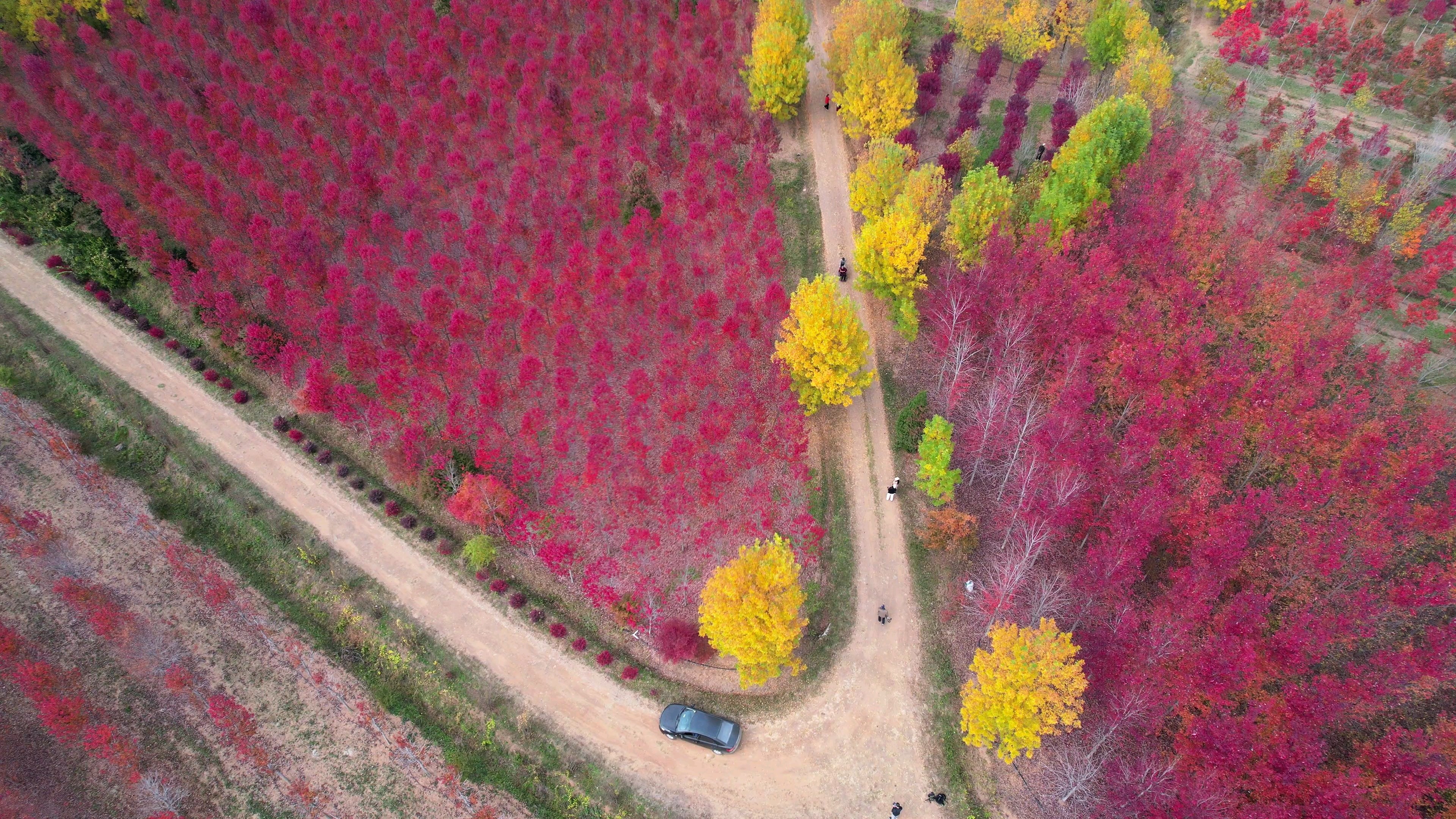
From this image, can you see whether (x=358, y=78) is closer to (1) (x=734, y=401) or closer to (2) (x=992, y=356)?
(1) (x=734, y=401)

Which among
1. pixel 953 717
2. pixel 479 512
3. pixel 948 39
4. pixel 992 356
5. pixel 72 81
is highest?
pixel 948 39

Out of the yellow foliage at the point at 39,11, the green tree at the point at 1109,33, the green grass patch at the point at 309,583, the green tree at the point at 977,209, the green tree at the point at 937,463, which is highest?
the green tree at the point at 1109,33

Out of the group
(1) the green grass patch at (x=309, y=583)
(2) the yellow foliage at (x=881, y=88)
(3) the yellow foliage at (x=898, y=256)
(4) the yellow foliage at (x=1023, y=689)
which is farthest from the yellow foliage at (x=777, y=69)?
(1) the green grass patch at (x=309, y=583)

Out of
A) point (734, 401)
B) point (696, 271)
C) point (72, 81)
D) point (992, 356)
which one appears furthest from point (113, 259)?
point (992, 356)

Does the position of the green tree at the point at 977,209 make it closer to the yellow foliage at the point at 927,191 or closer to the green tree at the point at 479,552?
the yellow foliage at the point at 927,191

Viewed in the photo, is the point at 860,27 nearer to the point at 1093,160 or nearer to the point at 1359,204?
the point at 1093,160

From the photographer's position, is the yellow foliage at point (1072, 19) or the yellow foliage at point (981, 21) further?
the yellow foliage at point (981, 21)

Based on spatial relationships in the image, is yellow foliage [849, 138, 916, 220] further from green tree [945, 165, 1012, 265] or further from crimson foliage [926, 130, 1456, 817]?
crimson foliage [926, 130, 1456, 817]
